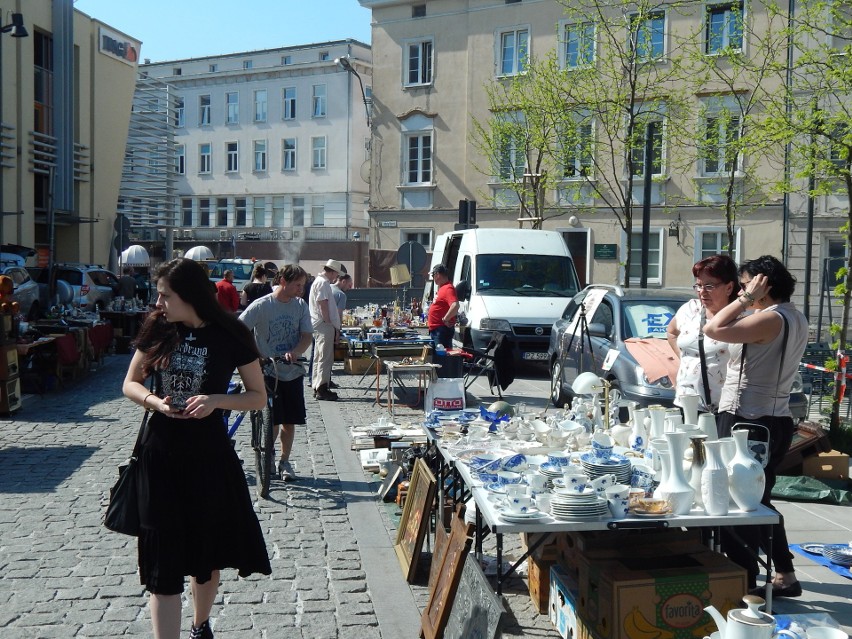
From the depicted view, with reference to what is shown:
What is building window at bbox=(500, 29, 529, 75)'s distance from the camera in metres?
33.6

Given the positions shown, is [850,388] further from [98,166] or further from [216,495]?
[98,166]

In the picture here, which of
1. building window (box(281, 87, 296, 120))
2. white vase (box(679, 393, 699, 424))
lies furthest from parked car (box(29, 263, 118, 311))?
building window (box(281, 87, 296, 120))

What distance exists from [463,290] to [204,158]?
1797 inches

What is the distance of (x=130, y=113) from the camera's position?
35625 mm

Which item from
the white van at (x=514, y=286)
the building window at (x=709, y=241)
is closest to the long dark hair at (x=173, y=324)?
the white van at (x=514, y=286)

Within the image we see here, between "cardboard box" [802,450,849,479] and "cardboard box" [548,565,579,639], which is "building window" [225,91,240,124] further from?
"cardboard box" [548,565,579,639]

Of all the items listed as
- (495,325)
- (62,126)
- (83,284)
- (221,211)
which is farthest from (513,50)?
(221,211)

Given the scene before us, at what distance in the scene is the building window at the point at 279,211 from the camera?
5538cm

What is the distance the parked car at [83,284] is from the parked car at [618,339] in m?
13.5

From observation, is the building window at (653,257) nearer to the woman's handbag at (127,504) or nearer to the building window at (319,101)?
the building window at (319,101)

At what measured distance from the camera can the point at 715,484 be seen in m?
4.27

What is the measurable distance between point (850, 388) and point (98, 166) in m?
28.4

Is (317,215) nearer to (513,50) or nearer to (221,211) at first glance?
(221,211)

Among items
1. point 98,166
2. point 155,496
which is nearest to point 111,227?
→ point 98,166
